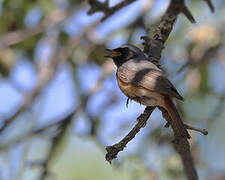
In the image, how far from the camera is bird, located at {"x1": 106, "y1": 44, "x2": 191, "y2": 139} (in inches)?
158

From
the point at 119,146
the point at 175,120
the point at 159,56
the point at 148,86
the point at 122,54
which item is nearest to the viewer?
the point at 119,146

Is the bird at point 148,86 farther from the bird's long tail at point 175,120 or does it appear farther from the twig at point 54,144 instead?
the twig at point 54,144

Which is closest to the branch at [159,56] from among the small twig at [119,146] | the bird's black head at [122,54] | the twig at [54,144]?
the small twig at [119,146]

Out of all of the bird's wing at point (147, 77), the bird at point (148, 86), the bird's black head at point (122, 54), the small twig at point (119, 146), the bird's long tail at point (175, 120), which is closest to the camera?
the small twig at point (119, 146)

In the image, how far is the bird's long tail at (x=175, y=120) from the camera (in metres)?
3.53

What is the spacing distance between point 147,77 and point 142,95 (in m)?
0.17

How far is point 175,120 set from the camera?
12.5 ft

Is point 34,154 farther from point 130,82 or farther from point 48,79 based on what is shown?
point 130,82

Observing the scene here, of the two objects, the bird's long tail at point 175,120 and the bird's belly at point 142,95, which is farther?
the bird's belly at point 142,95

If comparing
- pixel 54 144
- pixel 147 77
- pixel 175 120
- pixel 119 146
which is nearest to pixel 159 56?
pixel 147 77

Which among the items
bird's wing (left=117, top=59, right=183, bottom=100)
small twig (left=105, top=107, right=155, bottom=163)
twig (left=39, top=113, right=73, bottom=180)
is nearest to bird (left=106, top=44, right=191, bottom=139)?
bird's wing (left=117, top=59, right=183, bottom=100)

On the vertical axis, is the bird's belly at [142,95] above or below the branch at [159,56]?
below

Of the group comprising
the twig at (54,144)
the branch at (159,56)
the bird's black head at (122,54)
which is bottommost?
the twig at (54,144)

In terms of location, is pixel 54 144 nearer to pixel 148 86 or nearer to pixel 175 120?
pixel 148 86
